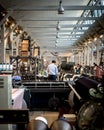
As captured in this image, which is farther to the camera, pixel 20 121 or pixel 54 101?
pixel 54 101

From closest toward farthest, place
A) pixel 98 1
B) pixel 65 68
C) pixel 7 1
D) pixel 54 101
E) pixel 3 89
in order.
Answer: pixel 3 89, pixel 54 101, pixel 7 1, pixel 98 1, pixel 65 68

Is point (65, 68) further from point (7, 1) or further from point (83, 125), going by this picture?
point (83, 125)

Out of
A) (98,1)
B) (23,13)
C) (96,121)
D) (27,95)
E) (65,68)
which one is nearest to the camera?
(96,121)

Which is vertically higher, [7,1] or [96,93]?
[7,1]

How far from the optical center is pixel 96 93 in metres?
4.84

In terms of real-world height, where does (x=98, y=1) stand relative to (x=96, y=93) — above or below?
above

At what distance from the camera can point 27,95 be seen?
7.93 metres

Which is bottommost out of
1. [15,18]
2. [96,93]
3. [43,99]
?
[43,99]

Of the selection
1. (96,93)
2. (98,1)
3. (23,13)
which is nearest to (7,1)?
(23,13)

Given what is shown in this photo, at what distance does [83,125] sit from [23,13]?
9.30m

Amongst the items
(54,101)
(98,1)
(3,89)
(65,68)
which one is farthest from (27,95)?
(65,68)

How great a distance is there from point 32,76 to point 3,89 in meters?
8.36

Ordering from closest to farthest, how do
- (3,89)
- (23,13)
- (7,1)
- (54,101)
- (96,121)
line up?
(3,89) < (96,121) < (54,101) < (7,1) < (23,13)

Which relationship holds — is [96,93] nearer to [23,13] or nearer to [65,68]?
[23,13]
